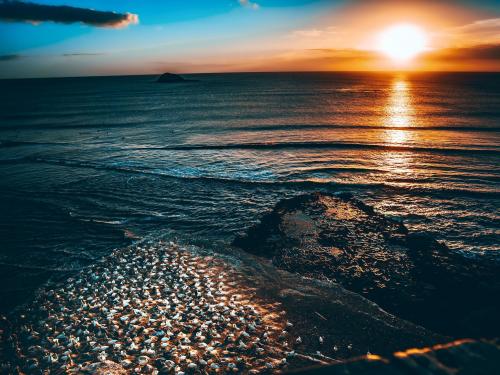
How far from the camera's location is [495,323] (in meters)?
4.79

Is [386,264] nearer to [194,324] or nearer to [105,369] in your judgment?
[194,324]

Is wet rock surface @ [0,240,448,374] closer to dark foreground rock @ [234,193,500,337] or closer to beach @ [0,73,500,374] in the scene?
beach @ [0,73,500,374]

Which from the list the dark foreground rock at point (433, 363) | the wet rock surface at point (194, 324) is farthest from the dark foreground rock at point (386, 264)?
the dark foreground rock at point (433, 363)

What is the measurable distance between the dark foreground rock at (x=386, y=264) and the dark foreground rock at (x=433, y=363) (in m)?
3.78

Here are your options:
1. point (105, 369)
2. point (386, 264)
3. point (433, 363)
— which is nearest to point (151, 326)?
point (105, 369)

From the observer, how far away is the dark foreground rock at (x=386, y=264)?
201 inches

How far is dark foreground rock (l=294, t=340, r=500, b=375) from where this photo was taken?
60.0 inches

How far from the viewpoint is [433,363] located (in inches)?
62.2

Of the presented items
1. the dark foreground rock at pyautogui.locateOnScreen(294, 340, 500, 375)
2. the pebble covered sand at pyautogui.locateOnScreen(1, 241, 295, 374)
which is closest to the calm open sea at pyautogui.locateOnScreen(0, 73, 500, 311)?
the pebble covered sand at pyautogui.locateOnScreen(1, 241, 295, 374)

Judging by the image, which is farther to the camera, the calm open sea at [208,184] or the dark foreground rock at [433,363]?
the calm open sea at [208,184]

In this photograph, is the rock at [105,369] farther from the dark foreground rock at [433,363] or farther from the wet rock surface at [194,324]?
the dark foreground rock at [433,363]

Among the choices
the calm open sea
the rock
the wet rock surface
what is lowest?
the rock

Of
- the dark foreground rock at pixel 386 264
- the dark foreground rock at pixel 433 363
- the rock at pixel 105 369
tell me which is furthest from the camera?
the dark foreground rock at pixel 386 264

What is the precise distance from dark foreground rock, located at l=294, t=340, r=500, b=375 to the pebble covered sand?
292cm
